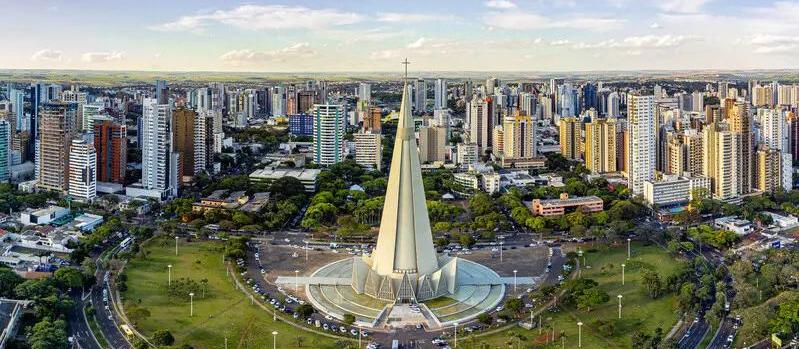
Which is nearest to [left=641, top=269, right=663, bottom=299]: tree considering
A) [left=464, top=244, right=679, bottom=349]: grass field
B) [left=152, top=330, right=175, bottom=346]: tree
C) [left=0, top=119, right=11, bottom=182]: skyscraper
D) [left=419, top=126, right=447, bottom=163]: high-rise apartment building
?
[left=464, top=244, right=679, bottom=349]: grass field

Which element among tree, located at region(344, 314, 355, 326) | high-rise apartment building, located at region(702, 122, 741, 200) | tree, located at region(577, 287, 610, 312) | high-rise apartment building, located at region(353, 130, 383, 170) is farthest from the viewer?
high-rise apartment building, located at region(353, 130, 383, 170)

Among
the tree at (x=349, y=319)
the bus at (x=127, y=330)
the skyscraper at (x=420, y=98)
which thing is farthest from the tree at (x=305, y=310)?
the skyscraper at (x=420, y=98)

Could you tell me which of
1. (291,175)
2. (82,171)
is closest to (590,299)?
(291,175)

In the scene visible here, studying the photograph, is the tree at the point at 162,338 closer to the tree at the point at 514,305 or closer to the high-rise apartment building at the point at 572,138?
the tree at the point at 514,305

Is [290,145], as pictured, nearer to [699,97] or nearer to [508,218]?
[508,218]

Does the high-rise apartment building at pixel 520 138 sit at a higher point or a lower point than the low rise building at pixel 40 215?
higher

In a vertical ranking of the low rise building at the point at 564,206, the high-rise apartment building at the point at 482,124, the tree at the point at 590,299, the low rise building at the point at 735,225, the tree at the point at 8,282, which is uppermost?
the high-rise apartment building at the point at 482,124

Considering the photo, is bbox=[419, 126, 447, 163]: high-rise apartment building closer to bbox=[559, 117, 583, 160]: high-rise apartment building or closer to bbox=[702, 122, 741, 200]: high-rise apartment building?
bbox=[559, 117, 583, 160]: high-rise apartment building
